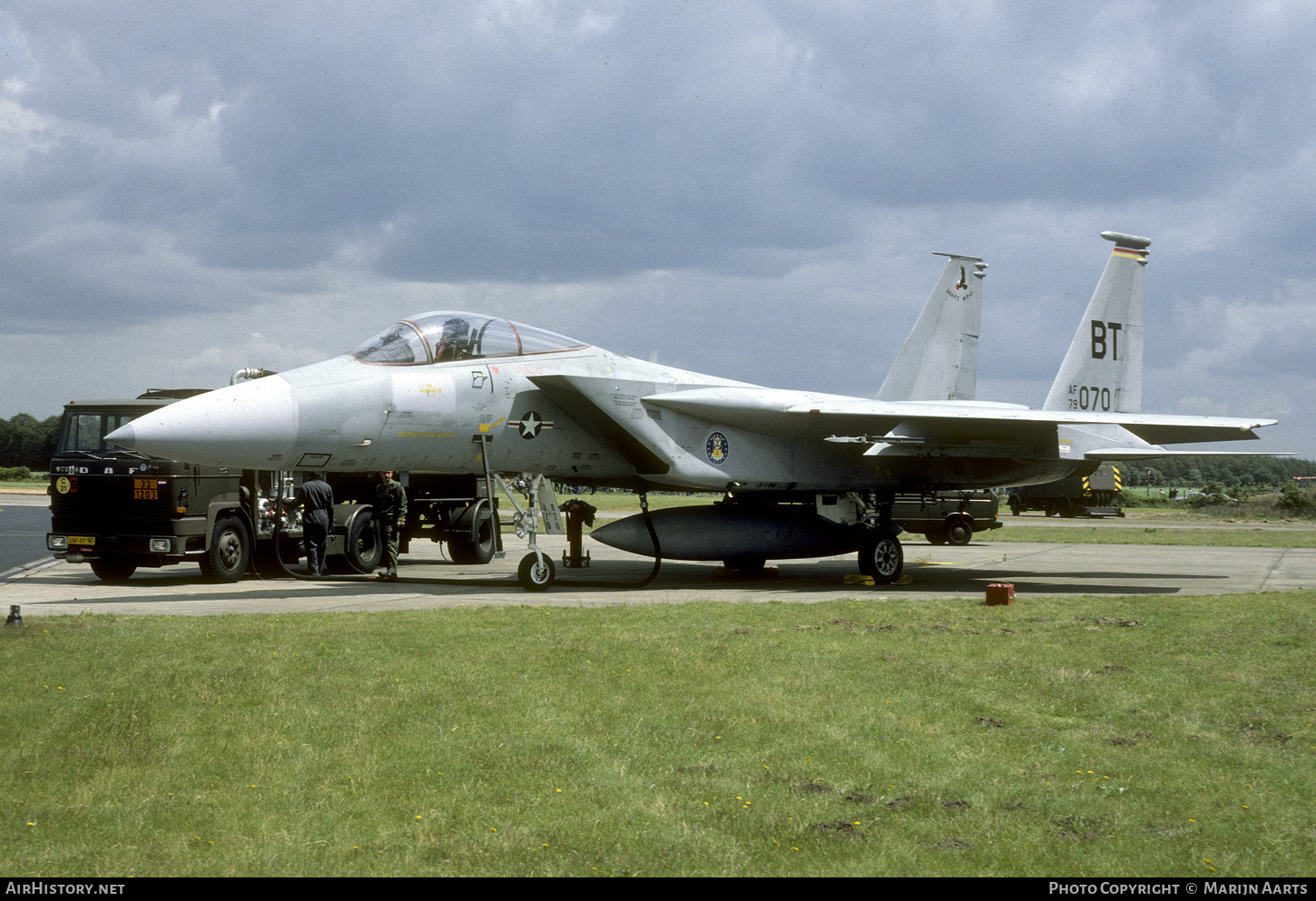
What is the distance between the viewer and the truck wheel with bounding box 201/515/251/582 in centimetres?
1427

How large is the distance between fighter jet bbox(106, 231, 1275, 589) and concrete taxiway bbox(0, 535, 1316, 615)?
95 cm

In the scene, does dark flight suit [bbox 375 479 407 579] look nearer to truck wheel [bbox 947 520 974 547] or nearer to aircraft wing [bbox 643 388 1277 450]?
aircraft wing [bbox 643 388 1277 450]

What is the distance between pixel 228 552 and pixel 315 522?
53.1 inches

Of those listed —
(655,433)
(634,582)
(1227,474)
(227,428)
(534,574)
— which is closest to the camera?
(227,428)

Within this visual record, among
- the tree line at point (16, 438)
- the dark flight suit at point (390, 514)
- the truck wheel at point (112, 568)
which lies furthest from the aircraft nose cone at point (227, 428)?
the tree line at point (16, 438)

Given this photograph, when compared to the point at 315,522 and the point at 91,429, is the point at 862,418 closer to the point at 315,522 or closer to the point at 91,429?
the point at 315,522

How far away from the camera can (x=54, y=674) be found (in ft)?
21.7

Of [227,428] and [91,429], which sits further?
[91,429]

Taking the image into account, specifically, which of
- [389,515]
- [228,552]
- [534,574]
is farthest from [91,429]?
[534,574]

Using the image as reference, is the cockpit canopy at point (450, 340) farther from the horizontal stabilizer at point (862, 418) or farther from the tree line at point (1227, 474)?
the tree line at point (1227, 474)

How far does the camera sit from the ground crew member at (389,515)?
15.3m

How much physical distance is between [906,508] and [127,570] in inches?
680

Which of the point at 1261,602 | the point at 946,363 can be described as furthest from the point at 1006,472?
the point at 1261,602

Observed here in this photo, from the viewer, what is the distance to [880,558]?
51.2ft
